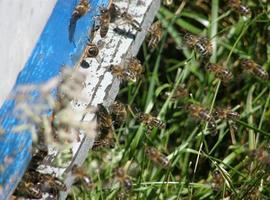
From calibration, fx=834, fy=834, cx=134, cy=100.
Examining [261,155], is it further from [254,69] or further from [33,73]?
[33,73]

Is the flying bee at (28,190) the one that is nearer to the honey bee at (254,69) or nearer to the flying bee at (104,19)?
the flying bee at (104,19)

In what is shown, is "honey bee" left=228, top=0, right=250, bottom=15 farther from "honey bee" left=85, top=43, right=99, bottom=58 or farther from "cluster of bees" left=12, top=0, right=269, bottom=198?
"honey bee" left=85, top=43, right=99, bottom=58

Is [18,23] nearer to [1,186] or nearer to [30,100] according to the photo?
[30,100]

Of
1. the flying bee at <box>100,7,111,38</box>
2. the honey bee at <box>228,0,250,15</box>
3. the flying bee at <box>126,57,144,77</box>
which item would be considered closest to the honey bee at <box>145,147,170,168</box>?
the flying bee at <box>126,57,144,77</box>

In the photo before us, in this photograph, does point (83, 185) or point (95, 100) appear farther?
point (95, 100)

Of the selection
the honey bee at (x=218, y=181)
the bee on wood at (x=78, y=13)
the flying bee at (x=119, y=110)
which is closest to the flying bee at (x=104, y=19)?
the bee on wood at (x=78, y=13)

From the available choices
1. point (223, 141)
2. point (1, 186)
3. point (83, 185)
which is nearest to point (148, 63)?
point (223, 141)

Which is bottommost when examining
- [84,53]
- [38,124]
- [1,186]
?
[1,186]
